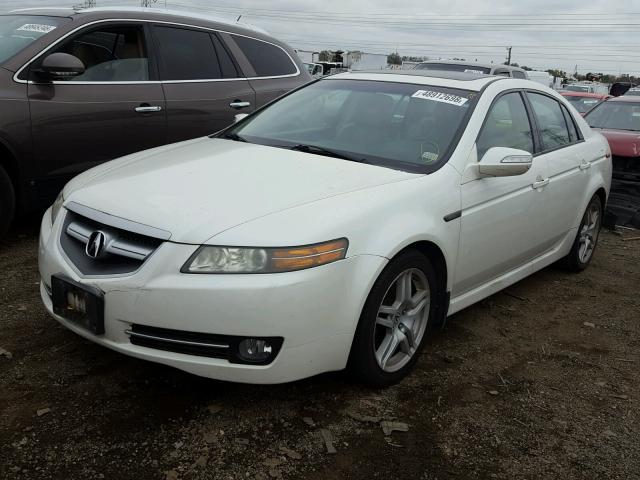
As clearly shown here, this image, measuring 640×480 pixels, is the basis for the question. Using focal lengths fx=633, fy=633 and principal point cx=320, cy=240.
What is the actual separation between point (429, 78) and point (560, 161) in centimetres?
117

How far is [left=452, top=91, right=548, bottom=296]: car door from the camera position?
3.49 meters

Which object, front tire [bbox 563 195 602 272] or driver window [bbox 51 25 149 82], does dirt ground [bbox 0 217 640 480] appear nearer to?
front tire [bbox 563 195 602 272]

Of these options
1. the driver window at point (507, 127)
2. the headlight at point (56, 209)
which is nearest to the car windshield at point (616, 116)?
the driver window at point (507, 127)

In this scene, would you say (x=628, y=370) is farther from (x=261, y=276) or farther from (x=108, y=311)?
(x=108, y=311)

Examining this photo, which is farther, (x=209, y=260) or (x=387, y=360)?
(x=387, y=360)

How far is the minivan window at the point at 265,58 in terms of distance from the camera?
20.2 feet

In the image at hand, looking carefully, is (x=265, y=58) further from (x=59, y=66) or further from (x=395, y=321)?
(x=395, y=321)

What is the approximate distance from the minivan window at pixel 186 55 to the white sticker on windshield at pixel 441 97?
2512mm

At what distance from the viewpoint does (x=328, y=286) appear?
262 centimetres

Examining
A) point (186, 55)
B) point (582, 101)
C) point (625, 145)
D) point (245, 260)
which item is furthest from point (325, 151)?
point (582, 101)

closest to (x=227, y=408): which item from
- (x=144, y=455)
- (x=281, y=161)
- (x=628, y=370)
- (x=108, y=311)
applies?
(x=144, y=455)

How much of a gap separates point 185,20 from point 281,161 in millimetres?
2942

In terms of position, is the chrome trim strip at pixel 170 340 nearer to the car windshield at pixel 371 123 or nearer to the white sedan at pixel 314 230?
the white sedan at pixel 314 230

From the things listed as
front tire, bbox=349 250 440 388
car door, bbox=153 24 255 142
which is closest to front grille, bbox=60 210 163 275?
front tire, bbox=349 250 440 388
